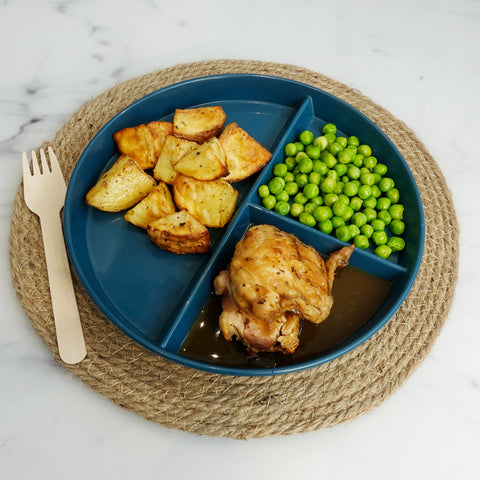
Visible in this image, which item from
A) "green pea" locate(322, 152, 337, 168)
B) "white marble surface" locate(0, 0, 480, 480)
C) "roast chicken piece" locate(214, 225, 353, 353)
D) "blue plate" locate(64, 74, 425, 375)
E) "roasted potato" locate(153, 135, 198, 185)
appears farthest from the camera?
"green pea" locate(322, 152, 337, 168)

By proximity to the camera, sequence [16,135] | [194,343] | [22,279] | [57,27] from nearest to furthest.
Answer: [194,343], [22,279], [16,135], [57,27]

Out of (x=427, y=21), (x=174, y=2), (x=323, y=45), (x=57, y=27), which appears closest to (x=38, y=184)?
(x=57, y=27)

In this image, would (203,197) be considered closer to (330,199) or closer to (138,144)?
(138,144)

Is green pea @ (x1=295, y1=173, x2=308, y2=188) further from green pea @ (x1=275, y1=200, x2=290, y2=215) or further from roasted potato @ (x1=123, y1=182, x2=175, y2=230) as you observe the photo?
roasted potato @ (x1=123, y1=182, x2=175, y2=230)

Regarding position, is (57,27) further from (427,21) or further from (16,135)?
(427,21)

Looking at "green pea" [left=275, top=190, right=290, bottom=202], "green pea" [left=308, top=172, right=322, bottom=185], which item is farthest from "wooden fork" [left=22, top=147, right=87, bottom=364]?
"green pea" [left=308, top=172, right=322, bottom=185]

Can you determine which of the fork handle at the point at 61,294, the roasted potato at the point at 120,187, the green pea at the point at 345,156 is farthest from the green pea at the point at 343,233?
the fork handle at the point at 61,294
